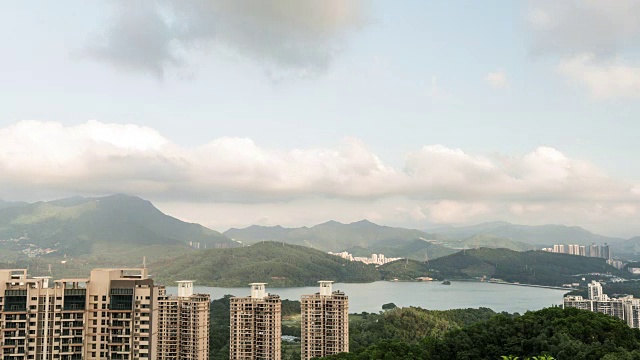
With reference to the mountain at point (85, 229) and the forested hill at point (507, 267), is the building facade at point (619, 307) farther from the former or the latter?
the mountain at point (85, 229)

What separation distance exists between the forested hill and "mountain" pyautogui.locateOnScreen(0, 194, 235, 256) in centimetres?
3571

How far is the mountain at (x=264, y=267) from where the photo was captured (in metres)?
55.5

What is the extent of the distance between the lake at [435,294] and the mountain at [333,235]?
78.6 metres

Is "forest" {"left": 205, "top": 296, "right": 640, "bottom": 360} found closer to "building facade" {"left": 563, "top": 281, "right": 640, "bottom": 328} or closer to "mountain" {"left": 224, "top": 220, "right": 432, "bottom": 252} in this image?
"building facade" {"left": 563, "top": 281, "right": 640, "bottom": 328}

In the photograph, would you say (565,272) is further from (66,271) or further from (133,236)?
(133,236)

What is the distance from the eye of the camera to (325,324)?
1648 centimetres

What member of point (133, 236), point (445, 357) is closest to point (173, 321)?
point (445, 357)

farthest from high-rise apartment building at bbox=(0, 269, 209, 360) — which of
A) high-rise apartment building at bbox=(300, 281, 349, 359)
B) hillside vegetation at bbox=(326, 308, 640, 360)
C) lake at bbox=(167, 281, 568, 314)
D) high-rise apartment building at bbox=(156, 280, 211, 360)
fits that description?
lake at bbox=(167, 281, 568, 314)

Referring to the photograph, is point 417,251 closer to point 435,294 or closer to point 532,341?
point 435,294

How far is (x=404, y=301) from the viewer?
46031 millimetres

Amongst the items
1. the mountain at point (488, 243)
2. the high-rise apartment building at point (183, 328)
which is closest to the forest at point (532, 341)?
the high-rise apartment building at point (183, 328)

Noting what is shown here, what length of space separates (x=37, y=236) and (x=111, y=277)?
87.5 metres

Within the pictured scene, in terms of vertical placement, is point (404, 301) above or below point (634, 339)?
below

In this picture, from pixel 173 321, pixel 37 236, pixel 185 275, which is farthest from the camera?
pixel 37 236
